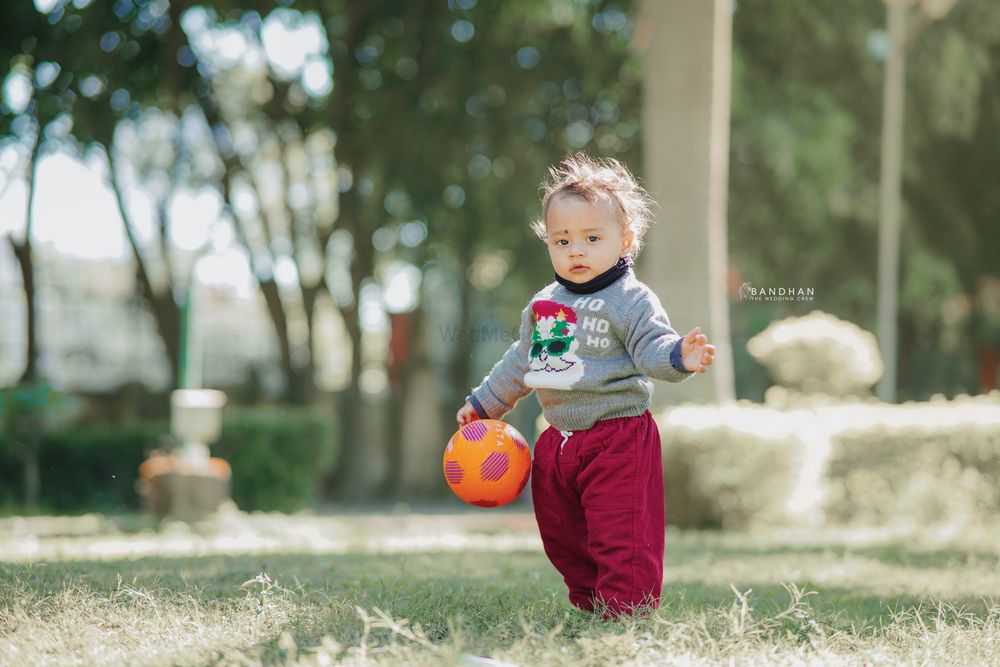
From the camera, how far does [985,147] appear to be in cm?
1980

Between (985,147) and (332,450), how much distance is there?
13421 mm

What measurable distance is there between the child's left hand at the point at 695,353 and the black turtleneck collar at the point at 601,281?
0.49 m

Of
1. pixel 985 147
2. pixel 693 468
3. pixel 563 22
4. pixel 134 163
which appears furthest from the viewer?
pixel 985 147

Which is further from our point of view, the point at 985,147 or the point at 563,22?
the point at 985,147

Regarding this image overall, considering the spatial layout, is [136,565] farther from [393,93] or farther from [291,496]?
[393,93]

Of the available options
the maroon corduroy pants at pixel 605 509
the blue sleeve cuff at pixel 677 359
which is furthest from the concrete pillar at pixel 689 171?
the blue sleeve cuff at pixel 677 359

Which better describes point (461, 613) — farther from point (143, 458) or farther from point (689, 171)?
point (143, 458)

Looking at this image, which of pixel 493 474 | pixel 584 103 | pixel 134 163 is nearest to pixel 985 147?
pixel 584 103

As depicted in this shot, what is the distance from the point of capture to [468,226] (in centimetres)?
1523

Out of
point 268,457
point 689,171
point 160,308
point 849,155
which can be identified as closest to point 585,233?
point 689,171

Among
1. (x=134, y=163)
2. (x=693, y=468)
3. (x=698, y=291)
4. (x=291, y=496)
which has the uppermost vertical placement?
(x=134, y=163)

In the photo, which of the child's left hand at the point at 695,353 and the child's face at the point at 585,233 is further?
the child's face at the point at 585,233

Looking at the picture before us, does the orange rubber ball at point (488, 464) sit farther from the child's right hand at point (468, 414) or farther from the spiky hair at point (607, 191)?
the spiky hair at point (607, 191)

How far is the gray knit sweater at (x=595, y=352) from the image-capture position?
3.79 meters
